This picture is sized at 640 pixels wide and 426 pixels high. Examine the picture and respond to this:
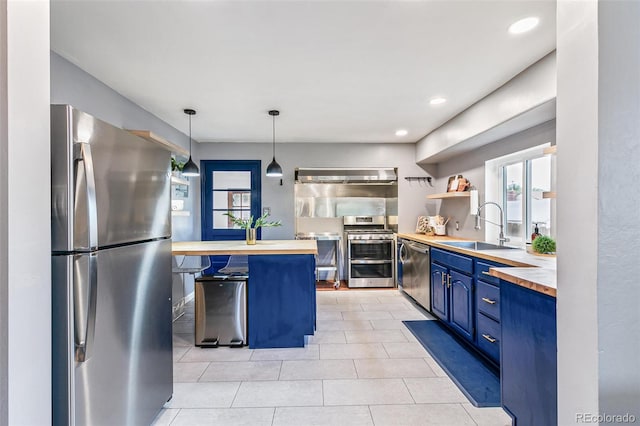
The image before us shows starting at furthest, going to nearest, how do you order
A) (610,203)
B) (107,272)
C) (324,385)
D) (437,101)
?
(437,101) < (324,385) < (107,272) < (610,203)

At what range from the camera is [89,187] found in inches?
48.9

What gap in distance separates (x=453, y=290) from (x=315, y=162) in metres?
2.95

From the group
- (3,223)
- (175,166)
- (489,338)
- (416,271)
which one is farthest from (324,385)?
(175,166)

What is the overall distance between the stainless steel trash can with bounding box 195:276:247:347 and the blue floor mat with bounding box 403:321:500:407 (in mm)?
1745

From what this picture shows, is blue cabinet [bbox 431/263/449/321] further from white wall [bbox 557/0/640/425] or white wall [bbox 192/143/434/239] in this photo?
white wall [bbox 557/0/640/425]

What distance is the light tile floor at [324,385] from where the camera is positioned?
191cm

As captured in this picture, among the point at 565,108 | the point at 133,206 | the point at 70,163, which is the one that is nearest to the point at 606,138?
the point at 565,108

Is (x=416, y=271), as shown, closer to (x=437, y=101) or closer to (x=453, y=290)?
(x=453, y=290)

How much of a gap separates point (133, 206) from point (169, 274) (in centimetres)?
58

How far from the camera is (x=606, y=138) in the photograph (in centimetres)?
88

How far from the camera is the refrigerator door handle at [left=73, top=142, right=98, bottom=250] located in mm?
1226

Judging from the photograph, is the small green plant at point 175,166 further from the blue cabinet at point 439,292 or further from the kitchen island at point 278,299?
the blue cabinet at point 439,292

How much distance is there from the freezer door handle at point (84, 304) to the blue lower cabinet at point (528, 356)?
188 cm

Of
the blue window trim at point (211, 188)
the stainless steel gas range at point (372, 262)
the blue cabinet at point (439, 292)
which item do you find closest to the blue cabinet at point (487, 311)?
the blue cabinet at point (439, 292)
